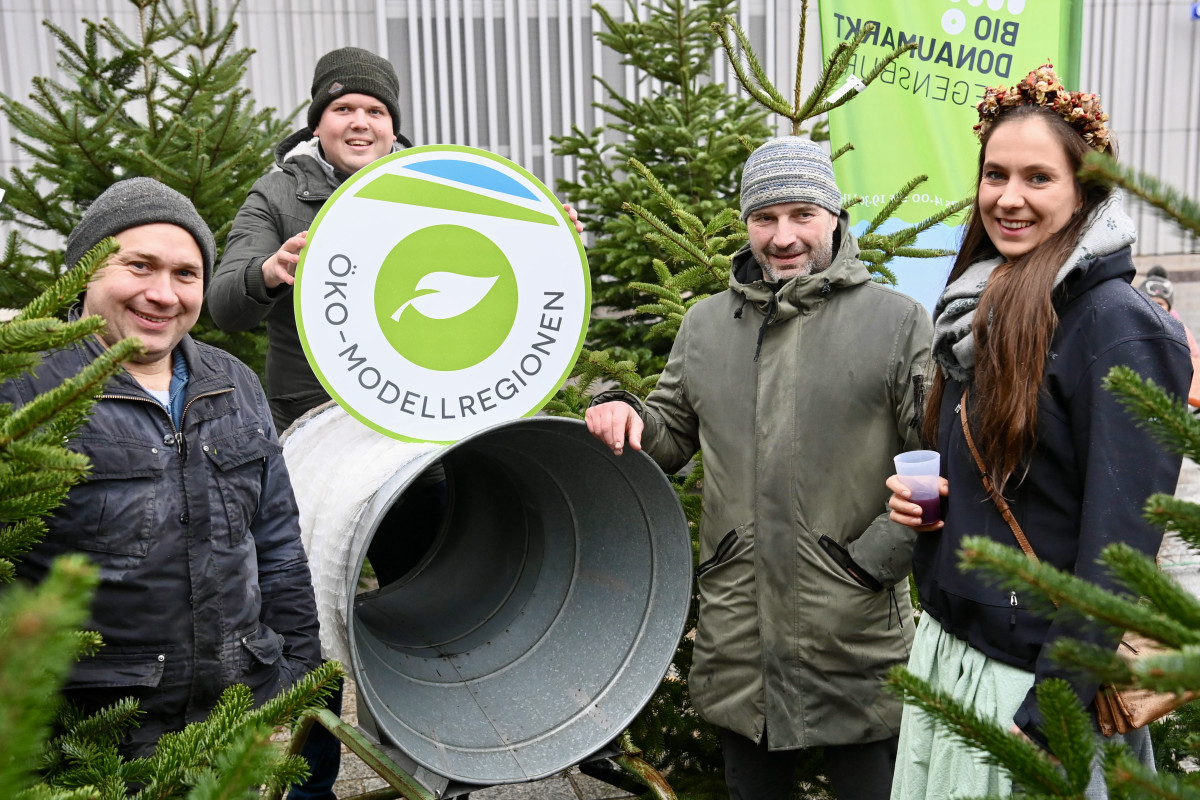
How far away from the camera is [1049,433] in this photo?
2.04 m

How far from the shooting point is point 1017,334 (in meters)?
2.06

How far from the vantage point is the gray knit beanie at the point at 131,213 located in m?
2.35

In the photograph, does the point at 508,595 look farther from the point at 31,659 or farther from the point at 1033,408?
the point at 31,659

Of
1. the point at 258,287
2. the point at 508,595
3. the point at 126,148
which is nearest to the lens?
the point at 258,287

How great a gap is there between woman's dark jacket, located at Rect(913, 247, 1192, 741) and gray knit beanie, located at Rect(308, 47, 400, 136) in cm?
202

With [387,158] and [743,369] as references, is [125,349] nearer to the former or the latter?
[387,158]

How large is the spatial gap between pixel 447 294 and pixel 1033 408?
132 cm

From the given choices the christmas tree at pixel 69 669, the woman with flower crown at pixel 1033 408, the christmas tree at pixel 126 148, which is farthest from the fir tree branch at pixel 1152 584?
the christmas tree at pixel 126 148

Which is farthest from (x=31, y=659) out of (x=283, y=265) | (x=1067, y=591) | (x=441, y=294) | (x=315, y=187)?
(x=315, y=187)

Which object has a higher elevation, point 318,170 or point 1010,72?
point 1010,72

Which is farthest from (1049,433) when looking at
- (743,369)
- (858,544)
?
(743,369)

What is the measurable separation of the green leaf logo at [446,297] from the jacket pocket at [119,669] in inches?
33.4

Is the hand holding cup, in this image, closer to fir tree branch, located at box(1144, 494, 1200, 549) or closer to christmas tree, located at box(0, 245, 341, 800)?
fir tree branch, located at box(1144, 494, 1200, 549)

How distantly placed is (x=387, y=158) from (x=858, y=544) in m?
1.47
